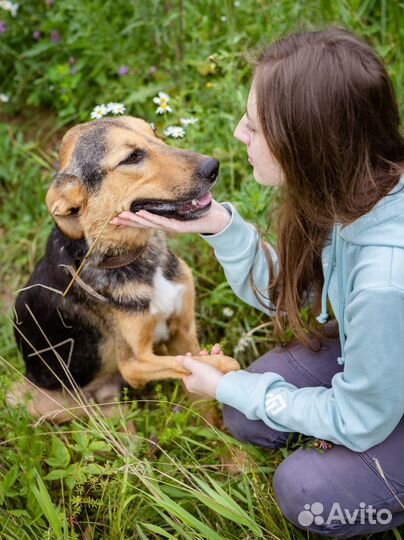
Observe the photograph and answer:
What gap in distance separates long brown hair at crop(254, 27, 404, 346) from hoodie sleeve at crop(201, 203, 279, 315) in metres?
0.48

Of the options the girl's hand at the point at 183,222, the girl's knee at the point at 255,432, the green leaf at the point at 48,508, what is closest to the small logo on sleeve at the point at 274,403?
the girl's knee at the point at 255,432

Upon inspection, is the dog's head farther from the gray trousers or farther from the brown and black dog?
the gray trousers

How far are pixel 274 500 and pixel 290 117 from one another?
1.73m

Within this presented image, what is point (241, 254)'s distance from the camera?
295 centimetres

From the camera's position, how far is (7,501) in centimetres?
300

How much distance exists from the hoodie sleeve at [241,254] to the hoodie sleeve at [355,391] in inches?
21.4

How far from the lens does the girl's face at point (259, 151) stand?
246 cm

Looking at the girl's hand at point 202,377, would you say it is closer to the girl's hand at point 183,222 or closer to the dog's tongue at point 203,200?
the girl's hand at point 183,222

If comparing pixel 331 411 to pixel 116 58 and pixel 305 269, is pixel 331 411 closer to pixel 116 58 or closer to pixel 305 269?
pixel 305 269

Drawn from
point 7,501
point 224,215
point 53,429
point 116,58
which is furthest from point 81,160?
point 116,58

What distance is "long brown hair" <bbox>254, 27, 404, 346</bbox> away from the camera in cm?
217

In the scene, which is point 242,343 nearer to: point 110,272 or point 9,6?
point 110,272

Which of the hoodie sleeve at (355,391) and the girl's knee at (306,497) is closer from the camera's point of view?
the hoodie sleeve at (355,391)

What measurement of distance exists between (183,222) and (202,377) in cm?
73
